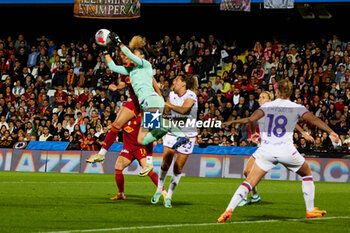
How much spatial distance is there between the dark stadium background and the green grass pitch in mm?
16733

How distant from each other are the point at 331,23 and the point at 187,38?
23.1 feet

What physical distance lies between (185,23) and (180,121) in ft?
72.3

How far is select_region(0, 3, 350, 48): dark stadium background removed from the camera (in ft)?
98.2

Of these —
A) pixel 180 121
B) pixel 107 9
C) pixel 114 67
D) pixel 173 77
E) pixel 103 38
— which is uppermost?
pixel 107 9

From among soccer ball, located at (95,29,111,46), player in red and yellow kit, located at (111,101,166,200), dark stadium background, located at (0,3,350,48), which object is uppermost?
dark stadium background, located at (0,3,350,48)

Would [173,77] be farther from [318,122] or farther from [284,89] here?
[318,122]

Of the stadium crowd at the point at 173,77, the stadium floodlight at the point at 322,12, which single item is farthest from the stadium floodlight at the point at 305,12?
the stadium crowd at the point at 173,77

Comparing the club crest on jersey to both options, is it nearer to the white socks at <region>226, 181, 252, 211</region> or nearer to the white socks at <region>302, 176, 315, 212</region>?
the white socks at <region>226, 181, 252, 211</region>

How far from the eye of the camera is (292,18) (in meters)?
30.1

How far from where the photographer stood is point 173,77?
2652cm

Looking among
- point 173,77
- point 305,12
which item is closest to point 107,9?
point 173,77

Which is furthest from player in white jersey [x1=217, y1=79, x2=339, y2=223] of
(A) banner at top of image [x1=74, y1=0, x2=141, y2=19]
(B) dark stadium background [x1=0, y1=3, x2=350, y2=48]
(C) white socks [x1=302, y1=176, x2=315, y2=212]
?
(B) dark stadium background [x1=0, y1=3, x2=350, y2=48]

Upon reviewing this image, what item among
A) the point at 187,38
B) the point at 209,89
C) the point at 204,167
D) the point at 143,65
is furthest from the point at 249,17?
the point at 143,65

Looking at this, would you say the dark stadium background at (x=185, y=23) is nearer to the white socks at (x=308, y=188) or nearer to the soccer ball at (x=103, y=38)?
the soccer ball at (x=103, y=38)
